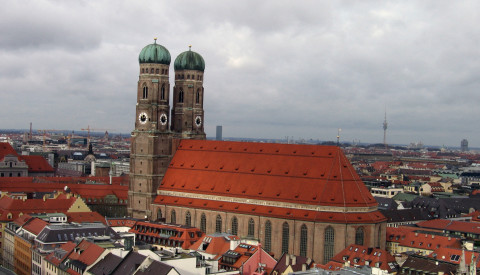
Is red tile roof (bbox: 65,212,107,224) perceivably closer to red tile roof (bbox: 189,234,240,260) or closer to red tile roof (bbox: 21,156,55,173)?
red tile roof (bbox: 189,234,240,260)

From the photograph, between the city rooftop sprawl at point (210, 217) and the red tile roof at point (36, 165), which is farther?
the red tile roof at point (36, 165)

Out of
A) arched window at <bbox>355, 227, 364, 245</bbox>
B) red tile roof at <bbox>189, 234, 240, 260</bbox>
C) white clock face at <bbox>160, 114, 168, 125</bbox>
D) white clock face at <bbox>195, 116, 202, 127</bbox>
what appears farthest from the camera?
white clock face at <bbox>195, 116, 202, 127</bbox>

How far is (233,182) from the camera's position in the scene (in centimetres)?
11531

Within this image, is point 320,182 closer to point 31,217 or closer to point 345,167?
point 345,167

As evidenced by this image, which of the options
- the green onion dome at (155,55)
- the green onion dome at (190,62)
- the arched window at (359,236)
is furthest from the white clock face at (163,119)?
the arched window at (359,236)

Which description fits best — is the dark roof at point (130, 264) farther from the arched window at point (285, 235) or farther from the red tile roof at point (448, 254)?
the red tile roof at point (448, 254)

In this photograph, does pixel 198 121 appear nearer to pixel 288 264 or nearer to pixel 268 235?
pixel 268 235

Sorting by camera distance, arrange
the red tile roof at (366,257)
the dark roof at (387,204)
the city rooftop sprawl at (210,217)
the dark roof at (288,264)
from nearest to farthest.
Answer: the dark roof at (288,264) → the city rooftop sprawl at (210,217) → the red tile roof at (366,257) → the dark roof at (387,204)

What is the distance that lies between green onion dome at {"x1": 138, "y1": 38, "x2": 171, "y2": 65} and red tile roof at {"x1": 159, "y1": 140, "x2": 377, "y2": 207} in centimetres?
1647

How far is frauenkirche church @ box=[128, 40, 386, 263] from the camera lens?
103438 millimetres

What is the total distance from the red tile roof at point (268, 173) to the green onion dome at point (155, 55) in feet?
54.0

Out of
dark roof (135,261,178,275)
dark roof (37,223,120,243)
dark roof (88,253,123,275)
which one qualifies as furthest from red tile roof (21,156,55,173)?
dark roof (135,261,178,275)

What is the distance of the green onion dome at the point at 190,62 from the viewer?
434 ft

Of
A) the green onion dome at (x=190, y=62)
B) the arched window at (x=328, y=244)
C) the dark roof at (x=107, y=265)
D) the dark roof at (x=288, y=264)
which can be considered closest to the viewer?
the dark roof at (x=107, y=265)
